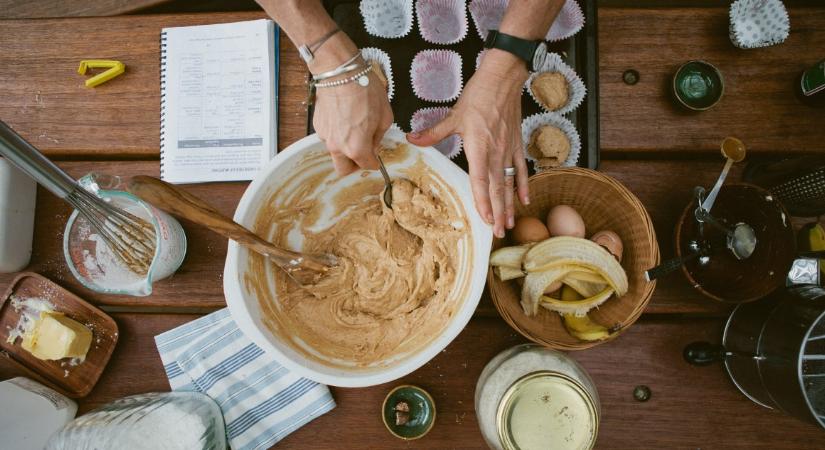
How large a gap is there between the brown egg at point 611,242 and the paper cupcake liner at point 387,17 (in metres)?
0.64

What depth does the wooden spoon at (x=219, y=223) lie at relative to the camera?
2.16ft

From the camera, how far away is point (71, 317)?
1036 mm

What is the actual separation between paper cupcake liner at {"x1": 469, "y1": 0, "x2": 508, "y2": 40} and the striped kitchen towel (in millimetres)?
874

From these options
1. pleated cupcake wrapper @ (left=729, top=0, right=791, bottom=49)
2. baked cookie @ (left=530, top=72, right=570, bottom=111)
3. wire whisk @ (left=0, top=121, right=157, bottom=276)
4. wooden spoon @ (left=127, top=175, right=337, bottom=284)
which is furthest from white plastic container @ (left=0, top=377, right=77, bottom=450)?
pleated cupcake wrapper @ (left=729, top=0, right=791, bottom=49)

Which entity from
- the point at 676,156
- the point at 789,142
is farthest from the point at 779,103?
the point at 676,156

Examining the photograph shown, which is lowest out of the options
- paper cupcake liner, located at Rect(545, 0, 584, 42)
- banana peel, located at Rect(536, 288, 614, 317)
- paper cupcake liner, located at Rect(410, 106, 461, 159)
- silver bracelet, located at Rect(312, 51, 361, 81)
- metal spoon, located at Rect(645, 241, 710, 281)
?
banana peel, located at Rect(536, 288, 614, 317)

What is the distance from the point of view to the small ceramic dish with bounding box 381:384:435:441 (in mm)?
965

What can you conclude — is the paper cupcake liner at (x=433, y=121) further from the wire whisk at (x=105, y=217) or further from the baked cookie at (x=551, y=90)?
the wire whisk at (x=105, y=217)

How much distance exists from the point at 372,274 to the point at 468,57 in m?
0.55

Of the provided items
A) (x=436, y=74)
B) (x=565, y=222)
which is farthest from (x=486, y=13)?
(x=565, y=222)

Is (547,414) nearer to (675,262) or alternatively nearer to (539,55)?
(675,262)

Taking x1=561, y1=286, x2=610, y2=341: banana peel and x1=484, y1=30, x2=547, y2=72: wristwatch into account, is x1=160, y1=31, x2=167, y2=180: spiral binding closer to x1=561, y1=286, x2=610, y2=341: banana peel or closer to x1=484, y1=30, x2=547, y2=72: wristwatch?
x1=484, y1=30, x2=547, y2=72: wristwatch

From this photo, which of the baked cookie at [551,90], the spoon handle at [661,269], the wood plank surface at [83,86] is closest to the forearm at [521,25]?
the baked cookie at [551,90]

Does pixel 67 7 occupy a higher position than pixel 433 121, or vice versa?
pixel 67 7
